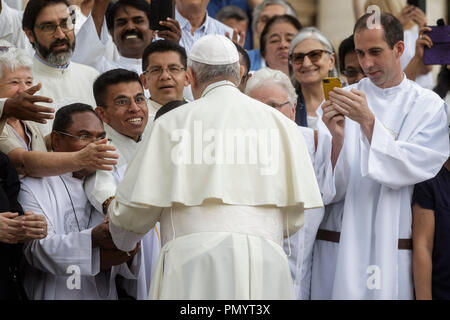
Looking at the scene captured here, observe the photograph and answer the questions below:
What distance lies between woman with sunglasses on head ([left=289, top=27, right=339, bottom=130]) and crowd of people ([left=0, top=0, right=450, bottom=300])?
1cm

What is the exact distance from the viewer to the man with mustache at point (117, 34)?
22.0ft

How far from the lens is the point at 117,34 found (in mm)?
6895

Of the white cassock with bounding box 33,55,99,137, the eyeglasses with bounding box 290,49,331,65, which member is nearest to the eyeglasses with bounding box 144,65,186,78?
the white cassock with bounding box 33,55,99,137

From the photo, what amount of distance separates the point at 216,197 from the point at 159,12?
8.77 ft

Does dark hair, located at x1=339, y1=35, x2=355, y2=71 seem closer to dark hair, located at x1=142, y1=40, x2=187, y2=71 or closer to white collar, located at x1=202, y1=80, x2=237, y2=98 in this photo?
dark hair, located at x1=142, y1=40, x2=187, y2=71

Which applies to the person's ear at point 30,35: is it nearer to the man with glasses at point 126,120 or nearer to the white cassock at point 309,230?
the man with glasses at point 126,120

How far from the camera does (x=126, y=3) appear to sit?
271 inches

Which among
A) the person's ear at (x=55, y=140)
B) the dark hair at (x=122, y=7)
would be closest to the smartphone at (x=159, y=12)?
the dark hair at (x=122, y=7)

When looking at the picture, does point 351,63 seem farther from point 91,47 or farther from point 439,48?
point 91,47
